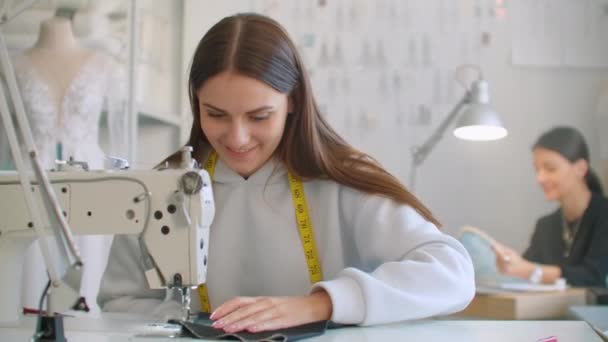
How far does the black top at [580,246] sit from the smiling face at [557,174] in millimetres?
96

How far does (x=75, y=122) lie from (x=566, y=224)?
218 centimetres

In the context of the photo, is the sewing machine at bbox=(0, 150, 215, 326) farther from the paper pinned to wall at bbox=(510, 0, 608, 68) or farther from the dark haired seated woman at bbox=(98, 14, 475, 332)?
the paper pinned to wall at bbox=(510, 0, 608, 68)

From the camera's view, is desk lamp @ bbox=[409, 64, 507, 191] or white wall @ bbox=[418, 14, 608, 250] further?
white wall @ bbox=[418, 14, 608, 250]

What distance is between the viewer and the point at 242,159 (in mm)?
1440

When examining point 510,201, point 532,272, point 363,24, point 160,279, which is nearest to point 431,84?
point 363,24

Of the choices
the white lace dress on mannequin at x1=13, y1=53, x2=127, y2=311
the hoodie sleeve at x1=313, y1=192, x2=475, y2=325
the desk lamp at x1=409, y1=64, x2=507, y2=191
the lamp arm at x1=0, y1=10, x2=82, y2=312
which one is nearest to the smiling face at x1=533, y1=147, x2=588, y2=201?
the desk lamp at x1=409, y1=64, x2=507, y2=191

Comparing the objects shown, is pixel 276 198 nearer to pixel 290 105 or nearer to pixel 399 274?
pixel 290 105

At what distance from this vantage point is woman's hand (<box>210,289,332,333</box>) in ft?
3.51

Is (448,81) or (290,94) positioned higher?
(448,81)

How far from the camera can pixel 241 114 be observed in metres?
1.33

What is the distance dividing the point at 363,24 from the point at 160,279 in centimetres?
259

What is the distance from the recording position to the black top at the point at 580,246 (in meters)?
2.94

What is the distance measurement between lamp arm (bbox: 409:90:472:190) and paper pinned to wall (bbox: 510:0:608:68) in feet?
1.70

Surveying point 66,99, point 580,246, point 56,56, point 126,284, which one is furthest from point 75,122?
point 580,246
